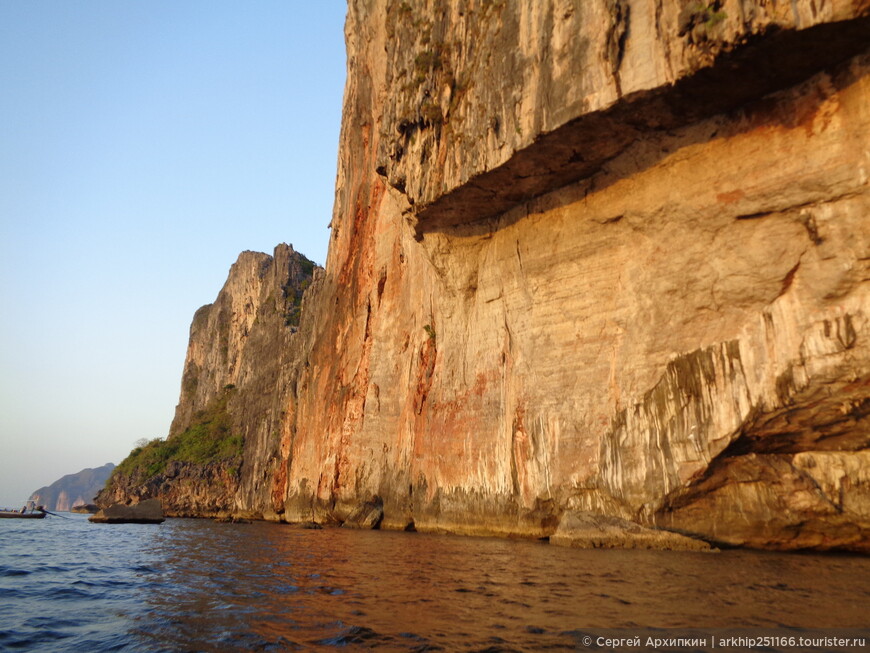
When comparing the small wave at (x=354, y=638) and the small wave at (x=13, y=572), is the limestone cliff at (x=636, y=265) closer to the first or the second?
the small wave at (x=354, y=638)

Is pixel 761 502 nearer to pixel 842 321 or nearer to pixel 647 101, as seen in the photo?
pixel 842 321

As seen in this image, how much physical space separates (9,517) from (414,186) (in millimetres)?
44596

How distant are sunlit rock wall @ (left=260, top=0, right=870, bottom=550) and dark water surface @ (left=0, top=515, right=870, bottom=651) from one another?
270 centimetres

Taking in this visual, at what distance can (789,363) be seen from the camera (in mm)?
12969

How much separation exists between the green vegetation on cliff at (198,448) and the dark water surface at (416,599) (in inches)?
1874

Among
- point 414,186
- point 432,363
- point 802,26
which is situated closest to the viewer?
point 802,26

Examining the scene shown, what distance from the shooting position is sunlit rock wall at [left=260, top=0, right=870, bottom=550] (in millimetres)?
12820

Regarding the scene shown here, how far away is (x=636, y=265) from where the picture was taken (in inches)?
659

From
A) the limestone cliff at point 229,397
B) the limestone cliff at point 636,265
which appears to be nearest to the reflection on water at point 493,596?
the limestone cliff at point 636,265

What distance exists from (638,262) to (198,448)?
5816 cm

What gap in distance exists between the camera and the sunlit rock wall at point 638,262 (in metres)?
12.8

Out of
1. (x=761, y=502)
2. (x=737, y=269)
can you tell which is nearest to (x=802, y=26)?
(x=737, y=269)

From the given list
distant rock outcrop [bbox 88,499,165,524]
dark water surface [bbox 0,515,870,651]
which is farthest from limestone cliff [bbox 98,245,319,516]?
dark water surface [bbox 0,515,870,651]

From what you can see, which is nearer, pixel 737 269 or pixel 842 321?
pixel 842 321
